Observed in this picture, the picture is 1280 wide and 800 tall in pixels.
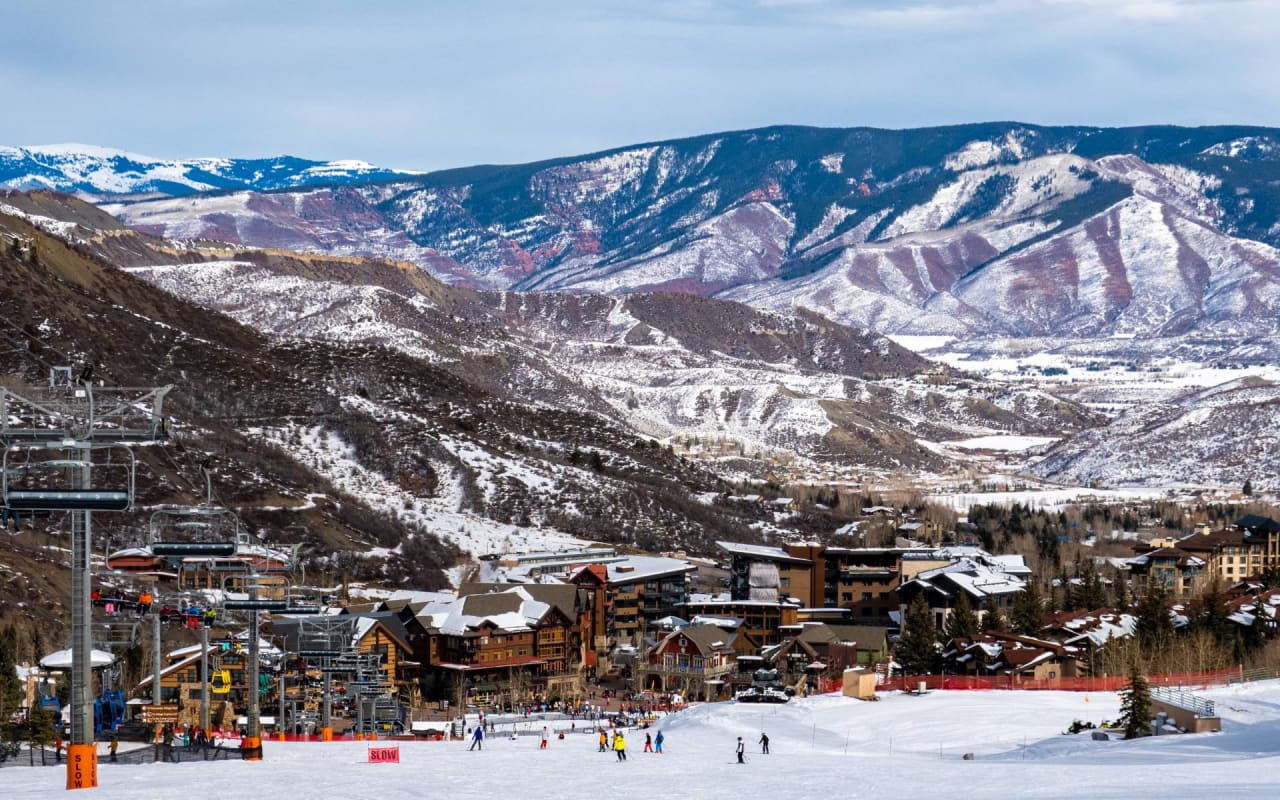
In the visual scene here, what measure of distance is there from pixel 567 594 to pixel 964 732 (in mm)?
45292

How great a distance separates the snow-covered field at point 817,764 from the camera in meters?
48.3

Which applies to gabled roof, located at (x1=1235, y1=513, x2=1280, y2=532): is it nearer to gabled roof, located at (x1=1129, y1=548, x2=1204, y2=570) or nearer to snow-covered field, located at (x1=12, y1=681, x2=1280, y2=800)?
gabled roof, located at (x1=1129, y1=548, x2=1204, y2=570)

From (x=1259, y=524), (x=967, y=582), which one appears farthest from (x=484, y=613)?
(x=1259, y=524)

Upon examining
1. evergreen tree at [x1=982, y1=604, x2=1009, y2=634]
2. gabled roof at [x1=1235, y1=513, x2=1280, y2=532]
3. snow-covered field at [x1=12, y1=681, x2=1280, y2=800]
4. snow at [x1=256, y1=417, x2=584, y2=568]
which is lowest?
snow-covered field at [x1=12, y1=681, x2=1280, y2=800]

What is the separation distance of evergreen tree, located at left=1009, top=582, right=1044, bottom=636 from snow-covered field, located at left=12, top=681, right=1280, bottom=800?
18017mm

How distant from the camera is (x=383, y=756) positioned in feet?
189

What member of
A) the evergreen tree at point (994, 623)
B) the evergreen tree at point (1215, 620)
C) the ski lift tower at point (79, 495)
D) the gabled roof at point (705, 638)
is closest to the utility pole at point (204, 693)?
the ski lift tower at point (79, 495)

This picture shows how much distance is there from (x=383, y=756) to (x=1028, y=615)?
5102 cm

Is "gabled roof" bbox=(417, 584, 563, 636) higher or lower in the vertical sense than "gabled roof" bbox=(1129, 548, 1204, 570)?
lower

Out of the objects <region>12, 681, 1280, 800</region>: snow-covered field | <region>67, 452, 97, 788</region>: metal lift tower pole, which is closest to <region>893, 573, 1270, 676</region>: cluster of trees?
<region>12, 681, 1280, 800</region>: snow-covered field

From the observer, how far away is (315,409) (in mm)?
176625

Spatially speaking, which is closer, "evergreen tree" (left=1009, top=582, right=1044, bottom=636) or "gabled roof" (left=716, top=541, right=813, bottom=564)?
"evergreen tree" (left=1009, top=582, right=1044, bottom=636)

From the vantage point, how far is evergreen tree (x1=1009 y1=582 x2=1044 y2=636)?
3930 inches

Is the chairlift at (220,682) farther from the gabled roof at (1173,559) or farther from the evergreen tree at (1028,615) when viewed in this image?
the gabled roof at (1173,559)
